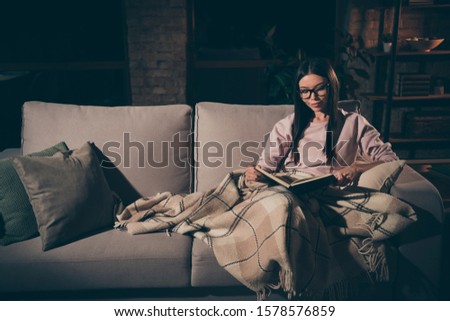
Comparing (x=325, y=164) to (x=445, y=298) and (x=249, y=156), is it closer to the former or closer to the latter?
(x=249, y=156)

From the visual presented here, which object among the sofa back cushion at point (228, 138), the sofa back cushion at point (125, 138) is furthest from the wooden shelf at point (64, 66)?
the sofa back cushion at point (228, 138)

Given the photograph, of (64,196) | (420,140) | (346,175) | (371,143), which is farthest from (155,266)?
(420,140)

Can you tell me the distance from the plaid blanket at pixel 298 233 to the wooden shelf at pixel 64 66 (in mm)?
2675

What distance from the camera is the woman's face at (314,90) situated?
205cm

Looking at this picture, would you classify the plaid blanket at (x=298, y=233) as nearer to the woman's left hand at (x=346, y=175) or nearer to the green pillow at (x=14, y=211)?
the woman's left hand at (x=346, y=175)

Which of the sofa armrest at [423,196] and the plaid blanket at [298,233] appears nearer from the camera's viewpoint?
the plaid blanket at [298,233]

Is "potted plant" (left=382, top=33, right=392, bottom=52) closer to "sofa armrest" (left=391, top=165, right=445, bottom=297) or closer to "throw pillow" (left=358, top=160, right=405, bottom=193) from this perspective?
"throw pillow" (left=358, top=160, right=405, bottom=193)

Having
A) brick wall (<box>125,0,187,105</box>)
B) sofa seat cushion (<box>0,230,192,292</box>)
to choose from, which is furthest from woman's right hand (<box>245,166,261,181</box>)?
brick wall (<box>125,0,187,105</box>)

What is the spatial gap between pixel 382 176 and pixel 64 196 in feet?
4.46

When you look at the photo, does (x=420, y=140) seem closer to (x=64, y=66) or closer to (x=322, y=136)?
(x=322, y=136)

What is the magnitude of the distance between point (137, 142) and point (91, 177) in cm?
32

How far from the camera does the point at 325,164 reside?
2100 mm

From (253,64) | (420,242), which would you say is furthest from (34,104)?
(253,64)

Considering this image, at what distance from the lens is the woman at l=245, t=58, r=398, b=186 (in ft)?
6.75
